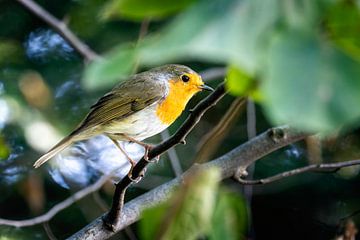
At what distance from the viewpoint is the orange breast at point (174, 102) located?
12.2 ft

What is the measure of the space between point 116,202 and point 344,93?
193 centimetres

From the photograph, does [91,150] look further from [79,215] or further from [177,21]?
[177,21]

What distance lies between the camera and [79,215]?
14.3ft

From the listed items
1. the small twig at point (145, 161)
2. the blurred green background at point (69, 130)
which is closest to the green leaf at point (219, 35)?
the small twig at point (145, 161)

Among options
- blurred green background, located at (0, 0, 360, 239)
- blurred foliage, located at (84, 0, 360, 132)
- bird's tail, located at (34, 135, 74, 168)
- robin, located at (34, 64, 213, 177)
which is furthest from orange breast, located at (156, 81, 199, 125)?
blurred foliage, located at (84, 0, 360, 132)

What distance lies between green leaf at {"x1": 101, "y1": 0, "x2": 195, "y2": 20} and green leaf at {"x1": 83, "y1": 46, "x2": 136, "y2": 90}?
6cm

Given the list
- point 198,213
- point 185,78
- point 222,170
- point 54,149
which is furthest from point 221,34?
point 185,78

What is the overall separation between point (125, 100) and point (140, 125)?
225mm

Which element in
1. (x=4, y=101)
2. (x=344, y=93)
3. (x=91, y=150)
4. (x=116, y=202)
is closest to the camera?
Result: (x=344, y=93)

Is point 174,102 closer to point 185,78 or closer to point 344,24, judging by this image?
point 185,78

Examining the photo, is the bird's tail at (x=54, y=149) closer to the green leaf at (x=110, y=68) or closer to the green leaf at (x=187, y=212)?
the green leaf at (x=187, y=212)

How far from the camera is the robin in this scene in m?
3.68

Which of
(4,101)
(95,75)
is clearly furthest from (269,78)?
(4,101)

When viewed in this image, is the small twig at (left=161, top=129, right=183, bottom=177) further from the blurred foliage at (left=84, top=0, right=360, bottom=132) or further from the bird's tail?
the blurred foliage at (left=84, top=0, right=360, bottom=132)
